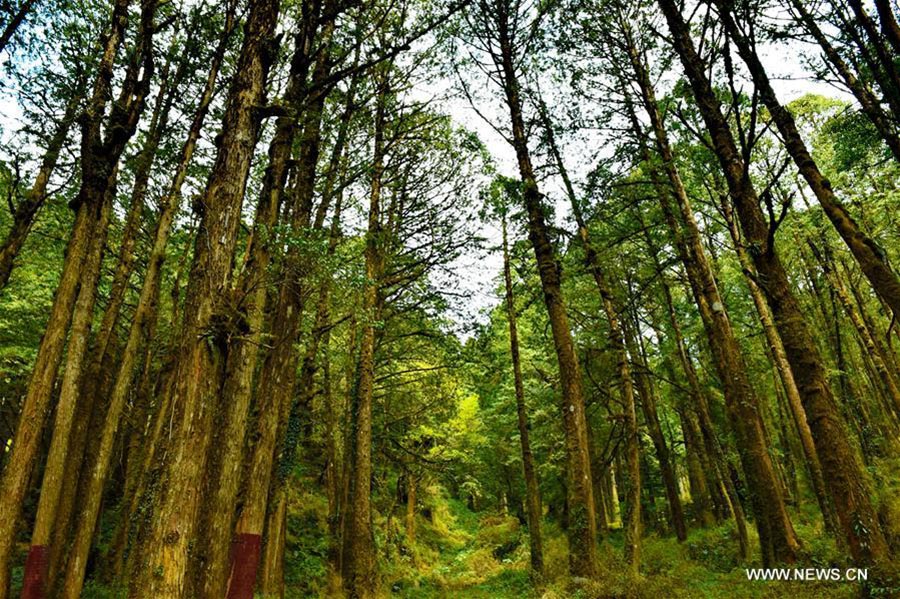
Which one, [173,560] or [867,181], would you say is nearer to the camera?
[173,560]

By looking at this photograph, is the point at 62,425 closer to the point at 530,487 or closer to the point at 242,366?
the point at 242,366

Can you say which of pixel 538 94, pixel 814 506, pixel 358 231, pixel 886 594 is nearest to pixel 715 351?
pixel 886 594

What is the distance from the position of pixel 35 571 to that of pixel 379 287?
7519mm

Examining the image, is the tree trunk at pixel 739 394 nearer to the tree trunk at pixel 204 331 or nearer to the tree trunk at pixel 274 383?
the tree trunk at pixel 274 383

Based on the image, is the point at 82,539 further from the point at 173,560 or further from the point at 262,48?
the point at 262,48

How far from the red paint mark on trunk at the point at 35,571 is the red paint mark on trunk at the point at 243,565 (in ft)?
8.89

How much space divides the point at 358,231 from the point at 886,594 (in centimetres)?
1067

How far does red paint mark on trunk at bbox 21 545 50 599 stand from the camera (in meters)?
6.39

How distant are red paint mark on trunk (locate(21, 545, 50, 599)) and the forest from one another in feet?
0.11

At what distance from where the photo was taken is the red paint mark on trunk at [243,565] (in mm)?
6012

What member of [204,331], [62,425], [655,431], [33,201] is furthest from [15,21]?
[655,431]

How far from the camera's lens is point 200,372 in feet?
14.6

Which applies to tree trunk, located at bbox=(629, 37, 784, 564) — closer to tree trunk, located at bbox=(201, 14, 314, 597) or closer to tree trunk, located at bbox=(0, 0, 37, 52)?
tree trunk, located at bbox=(201, 14, 314, 597)

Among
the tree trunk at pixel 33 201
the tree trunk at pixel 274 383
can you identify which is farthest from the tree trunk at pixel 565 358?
the tree trunk at pixel 33 201
